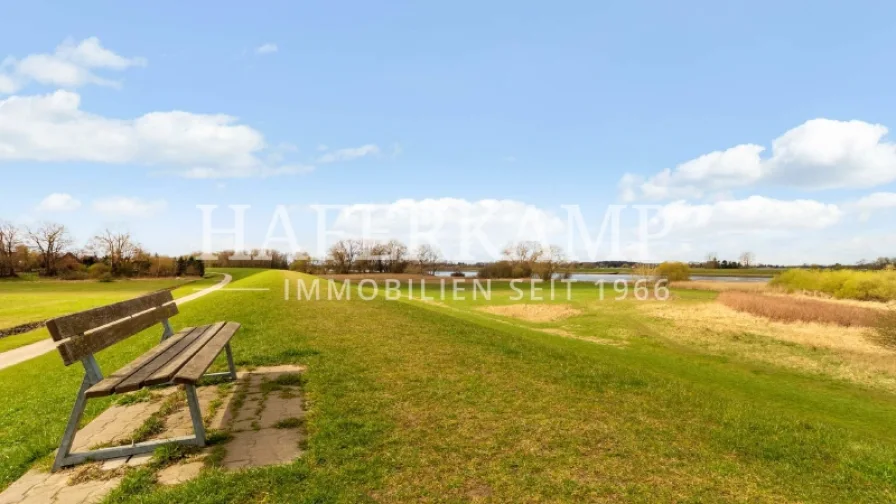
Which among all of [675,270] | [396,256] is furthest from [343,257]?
[675,270]

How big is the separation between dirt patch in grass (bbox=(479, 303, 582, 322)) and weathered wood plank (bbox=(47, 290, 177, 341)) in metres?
17.0

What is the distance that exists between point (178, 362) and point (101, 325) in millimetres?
1122

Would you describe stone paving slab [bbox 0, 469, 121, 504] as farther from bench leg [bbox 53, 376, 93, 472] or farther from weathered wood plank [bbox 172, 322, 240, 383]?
weathered wood plank [bbox 172, 322, 240, 383]

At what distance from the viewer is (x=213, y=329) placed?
658cm

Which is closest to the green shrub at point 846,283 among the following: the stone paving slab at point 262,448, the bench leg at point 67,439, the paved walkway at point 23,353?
the stone paving slab at point 262,448

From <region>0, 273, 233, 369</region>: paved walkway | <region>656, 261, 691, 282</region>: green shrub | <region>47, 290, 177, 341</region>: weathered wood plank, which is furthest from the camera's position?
<region>656, 261, 691, 282</region>: green shrub

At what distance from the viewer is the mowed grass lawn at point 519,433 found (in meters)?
3.50

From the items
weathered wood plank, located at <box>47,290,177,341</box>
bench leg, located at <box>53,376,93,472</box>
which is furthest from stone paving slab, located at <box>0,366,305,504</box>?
weathered wood plank, located at <box>47,290,177,341</box>

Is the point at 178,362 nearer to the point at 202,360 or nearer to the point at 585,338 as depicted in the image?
the point at 202,360

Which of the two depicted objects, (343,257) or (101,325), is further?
(343,257)

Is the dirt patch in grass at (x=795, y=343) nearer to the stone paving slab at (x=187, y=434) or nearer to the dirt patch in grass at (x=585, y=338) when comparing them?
the dirt patch in grass at (x=585, y=338)

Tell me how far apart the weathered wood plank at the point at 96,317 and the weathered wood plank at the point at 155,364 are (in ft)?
2.16

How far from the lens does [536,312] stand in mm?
23672

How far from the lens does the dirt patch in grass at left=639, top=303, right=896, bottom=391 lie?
36.9 feet
